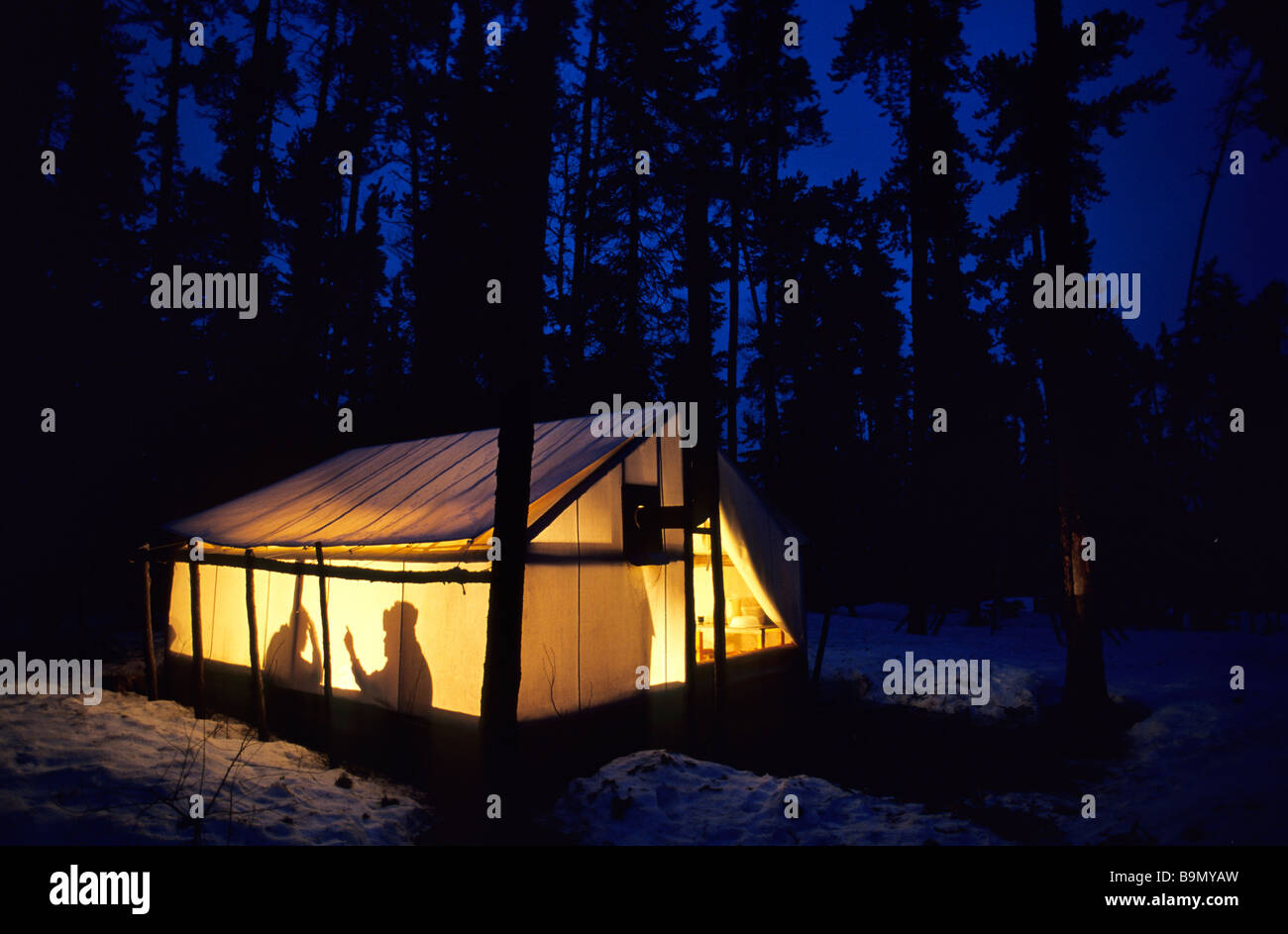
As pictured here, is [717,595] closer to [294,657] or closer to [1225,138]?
[294,657]

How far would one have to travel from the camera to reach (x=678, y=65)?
52.1ft

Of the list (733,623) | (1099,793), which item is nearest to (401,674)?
(733,623)

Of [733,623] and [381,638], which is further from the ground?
[381,638]

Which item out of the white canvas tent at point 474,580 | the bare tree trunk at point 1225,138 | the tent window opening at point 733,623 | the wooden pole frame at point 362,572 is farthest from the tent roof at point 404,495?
the bare tree trunk at point 1225,138

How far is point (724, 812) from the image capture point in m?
5.38

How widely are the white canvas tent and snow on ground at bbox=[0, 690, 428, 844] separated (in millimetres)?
1260

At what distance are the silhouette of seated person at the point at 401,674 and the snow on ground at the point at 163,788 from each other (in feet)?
2.73

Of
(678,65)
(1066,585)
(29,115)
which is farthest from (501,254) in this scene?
(1066,585)

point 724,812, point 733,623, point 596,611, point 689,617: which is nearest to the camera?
point 724,812

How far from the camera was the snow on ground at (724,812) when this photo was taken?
4.77 metres

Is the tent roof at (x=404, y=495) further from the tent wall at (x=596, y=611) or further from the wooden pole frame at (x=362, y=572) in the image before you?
the tent wall at (x=596, y=611)

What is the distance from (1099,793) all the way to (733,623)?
560 centimetres
